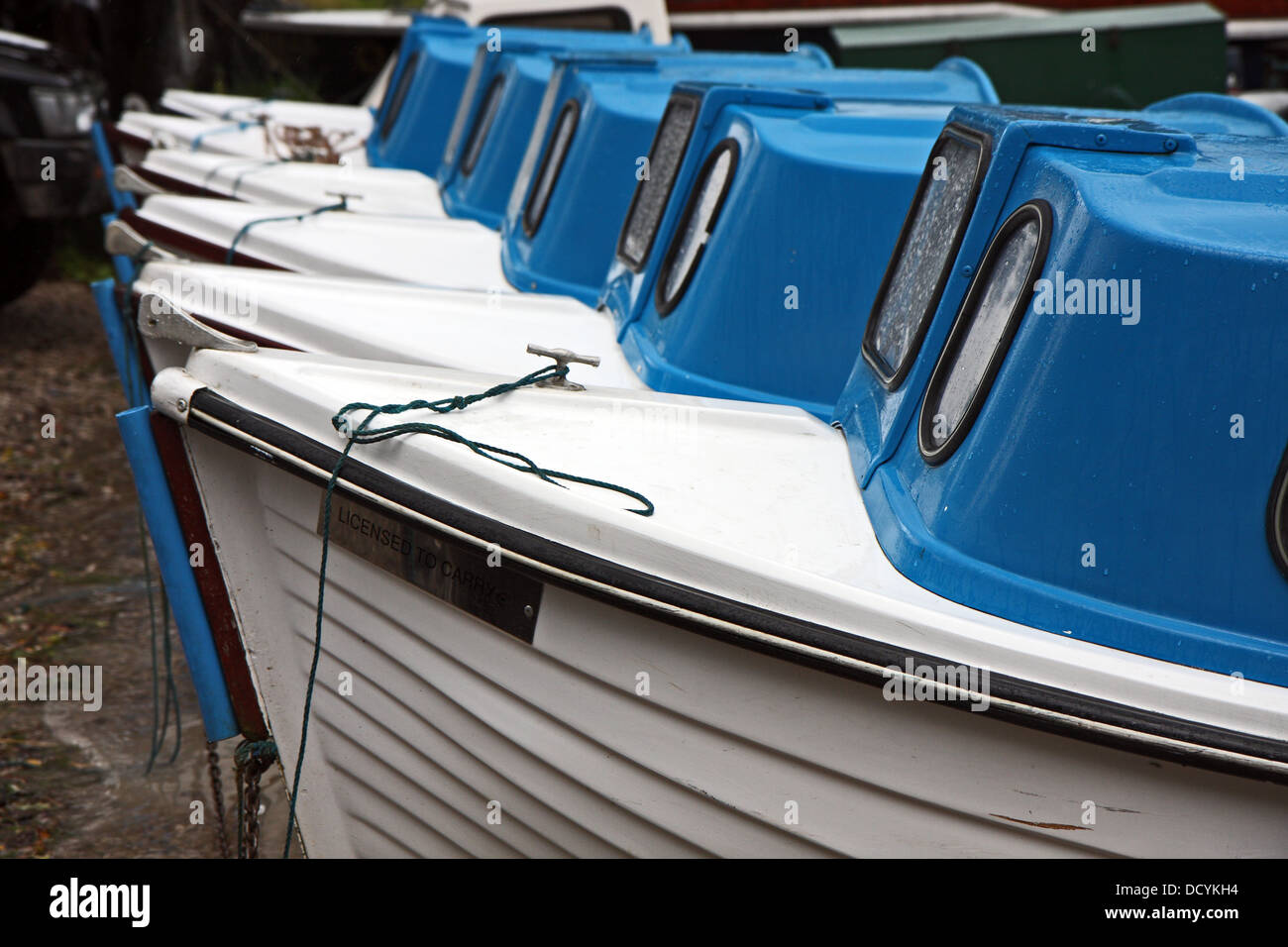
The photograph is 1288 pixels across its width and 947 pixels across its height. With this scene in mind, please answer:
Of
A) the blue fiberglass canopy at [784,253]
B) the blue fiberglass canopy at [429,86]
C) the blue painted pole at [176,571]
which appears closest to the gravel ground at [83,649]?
the blue painted pole at [176,571]

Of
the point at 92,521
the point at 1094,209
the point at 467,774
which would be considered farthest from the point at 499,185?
the point at 1094,209

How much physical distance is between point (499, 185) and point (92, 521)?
2.66 m

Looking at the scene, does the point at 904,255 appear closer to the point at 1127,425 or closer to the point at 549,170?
the point at 1127,425

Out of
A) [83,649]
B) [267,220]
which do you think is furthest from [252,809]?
[267,220]

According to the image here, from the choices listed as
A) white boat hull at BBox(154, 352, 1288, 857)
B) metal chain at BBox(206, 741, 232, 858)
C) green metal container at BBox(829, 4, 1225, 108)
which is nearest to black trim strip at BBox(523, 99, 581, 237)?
white boat hull at BBox(154, 352, 1288, 857)

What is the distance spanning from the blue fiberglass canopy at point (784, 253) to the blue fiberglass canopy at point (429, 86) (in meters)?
4.71

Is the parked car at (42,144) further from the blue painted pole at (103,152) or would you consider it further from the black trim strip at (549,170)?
the black trim strip at (549,170)

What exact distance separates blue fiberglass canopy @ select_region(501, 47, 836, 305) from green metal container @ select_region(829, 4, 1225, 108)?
4527 millimetres

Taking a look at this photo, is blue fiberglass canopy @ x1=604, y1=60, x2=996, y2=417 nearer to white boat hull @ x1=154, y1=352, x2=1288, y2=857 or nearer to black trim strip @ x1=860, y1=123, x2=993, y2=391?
black trim strip @ x1=860, y1=123, x2=993, y2=391

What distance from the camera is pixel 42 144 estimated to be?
9008 mm

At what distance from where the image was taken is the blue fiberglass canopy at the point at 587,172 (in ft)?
16.9

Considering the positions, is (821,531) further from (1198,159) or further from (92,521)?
(92,521)

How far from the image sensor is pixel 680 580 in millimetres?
2402

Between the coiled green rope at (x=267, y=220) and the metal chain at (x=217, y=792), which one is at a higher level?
the coiled green rope at (x=267, y=220)
